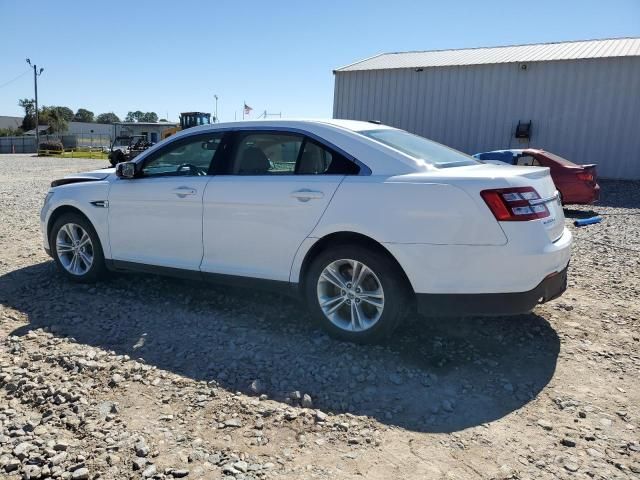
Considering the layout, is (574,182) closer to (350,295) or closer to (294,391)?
(350,295)

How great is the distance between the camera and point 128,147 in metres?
30.4

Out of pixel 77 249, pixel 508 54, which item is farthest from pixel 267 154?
pixel 508 54

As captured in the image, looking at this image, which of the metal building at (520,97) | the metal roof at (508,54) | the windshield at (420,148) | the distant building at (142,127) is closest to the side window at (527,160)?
the metal building at (520,97)

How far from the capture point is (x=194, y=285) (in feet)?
17.2

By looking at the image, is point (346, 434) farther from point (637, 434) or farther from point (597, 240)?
point (597, 240)

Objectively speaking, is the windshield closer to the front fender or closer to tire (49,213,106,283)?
the front fender

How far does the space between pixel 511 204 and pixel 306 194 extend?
4.74ft

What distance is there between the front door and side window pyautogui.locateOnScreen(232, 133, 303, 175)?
0.28m

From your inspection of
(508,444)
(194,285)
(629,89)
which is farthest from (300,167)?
(629,89)

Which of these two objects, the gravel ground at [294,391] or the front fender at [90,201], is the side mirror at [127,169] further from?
the gravel ground at [294,391]

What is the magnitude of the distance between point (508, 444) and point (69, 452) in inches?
88.6

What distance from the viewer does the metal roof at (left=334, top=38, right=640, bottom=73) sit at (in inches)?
655

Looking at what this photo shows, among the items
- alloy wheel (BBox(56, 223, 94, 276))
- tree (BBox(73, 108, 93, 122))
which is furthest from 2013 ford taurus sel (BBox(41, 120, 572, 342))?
tree (BBox(73, 108, 93, 122))

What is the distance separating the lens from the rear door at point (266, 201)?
3.87 m
